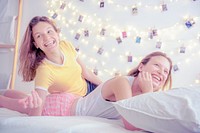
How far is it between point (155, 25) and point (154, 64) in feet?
2.86

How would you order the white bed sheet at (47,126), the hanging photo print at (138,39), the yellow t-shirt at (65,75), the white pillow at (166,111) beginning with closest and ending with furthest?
the white pillow at (166,111), the white bed sheet at (47,126), the yellow t-shirt at (65,75), the hanging photo print at (138,39)

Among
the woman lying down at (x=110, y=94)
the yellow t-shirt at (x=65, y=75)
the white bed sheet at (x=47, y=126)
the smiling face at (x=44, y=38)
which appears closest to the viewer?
Answer: the white bed sheet at (x=47, y=126)

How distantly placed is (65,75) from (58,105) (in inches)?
9.2

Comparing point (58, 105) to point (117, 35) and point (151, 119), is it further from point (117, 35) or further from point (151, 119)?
point (117, 35)

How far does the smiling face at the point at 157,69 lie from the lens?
1072 millimetres

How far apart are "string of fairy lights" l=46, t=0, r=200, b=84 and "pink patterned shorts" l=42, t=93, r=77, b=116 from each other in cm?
89

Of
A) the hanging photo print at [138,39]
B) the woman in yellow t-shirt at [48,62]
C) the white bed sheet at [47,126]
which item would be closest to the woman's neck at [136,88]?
the white bed sheet at [47,126]

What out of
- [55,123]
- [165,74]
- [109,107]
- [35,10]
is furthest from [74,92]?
[35,10]

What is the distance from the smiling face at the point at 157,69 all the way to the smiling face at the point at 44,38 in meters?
0.51

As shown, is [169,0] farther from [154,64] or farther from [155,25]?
[154,64]

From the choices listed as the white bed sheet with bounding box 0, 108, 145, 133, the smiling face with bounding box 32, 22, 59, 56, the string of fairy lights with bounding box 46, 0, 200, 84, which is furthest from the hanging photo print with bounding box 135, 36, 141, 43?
the white bed sheet with bounding box 0, 108, 145, 133

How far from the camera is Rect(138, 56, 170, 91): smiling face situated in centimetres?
107

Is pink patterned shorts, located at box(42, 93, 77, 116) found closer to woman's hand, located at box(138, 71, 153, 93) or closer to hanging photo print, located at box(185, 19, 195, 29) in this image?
woman's hand, located at box(138, 71, 153, 93)

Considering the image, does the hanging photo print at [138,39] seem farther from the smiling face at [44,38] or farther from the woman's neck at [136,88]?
the woman's neck at [136,88]
